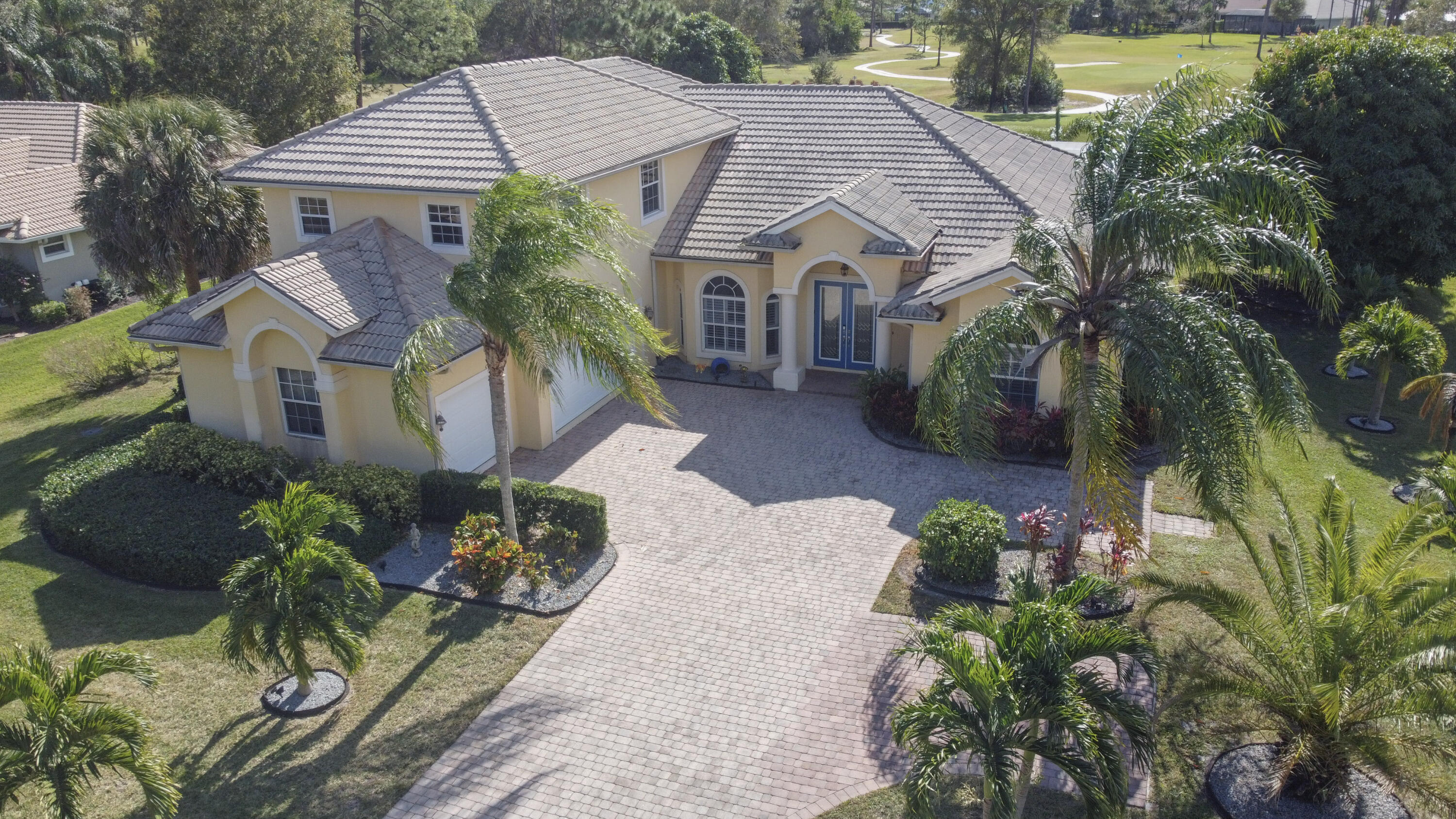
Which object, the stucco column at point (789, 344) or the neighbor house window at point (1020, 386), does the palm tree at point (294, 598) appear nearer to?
the stucco column at point (789, 344)

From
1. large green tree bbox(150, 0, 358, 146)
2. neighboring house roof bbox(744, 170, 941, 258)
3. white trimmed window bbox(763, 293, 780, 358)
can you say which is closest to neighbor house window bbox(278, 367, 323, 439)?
neighboring house roof bbox(744, 170, 941, 258)

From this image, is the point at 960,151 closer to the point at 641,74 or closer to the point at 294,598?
the point at 641,74

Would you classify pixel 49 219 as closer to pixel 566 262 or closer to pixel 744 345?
pixel 744 345

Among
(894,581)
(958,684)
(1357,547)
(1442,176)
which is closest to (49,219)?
(894,581)

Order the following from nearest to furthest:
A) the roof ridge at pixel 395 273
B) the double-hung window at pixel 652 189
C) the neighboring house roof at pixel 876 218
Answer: the roof ridge at pixel 395 273, the neighboring house roof at pixel 876 218, the double-hung window at pixel 652 189

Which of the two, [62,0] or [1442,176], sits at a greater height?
[62,0]

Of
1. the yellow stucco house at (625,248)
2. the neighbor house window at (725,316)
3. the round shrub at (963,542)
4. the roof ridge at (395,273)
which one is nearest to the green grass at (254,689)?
the yellow stucco house at (625,248)
